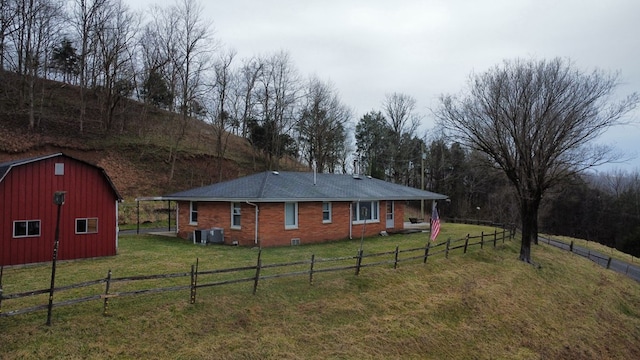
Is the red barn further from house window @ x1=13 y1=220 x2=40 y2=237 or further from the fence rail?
the fence rail

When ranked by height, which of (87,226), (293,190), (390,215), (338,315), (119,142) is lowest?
(338,315)

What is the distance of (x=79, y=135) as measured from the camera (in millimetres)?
37156

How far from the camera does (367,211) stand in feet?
81.7

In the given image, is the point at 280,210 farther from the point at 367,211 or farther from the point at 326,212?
the point at 367,211

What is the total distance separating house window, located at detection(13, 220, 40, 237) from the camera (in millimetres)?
13969

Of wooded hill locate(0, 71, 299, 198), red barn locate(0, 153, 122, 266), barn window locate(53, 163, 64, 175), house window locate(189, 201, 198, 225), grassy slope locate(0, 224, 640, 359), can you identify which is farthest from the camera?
wooded hill locate(0, 71, 299, 198)

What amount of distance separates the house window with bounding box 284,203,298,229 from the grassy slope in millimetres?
1701

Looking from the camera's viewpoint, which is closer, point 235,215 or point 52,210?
point 52,210

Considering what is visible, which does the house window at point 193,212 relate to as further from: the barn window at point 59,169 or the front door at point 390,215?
the front door at point 390,215

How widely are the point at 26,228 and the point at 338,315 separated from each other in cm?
1114

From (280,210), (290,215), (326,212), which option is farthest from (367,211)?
(280,210)

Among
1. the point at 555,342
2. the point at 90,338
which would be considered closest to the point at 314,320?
the point at 90,338

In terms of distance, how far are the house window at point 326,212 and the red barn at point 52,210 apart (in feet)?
33.0

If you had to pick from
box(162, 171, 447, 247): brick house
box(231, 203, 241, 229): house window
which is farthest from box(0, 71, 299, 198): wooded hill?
box(231, 203, 241, 229): house window
